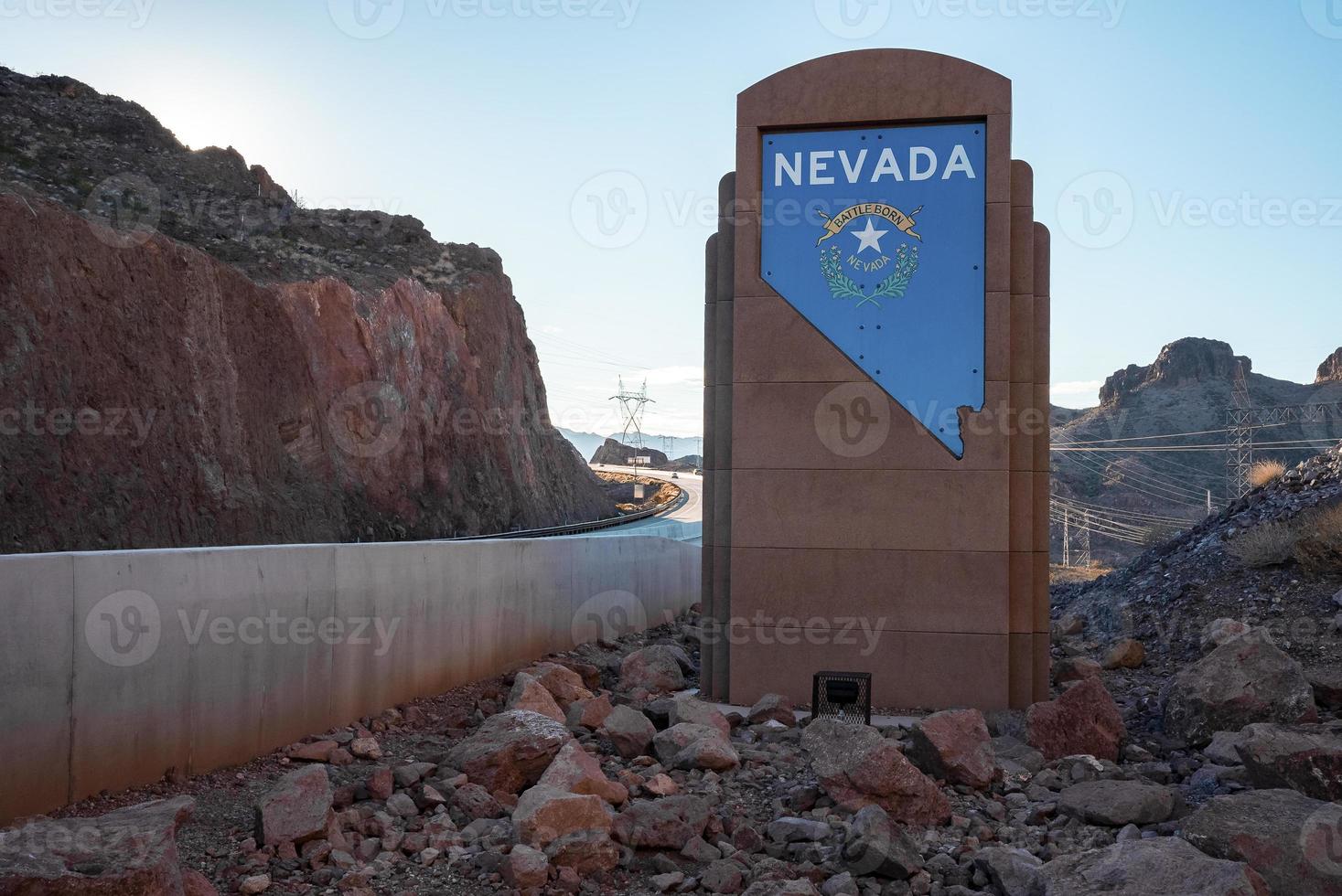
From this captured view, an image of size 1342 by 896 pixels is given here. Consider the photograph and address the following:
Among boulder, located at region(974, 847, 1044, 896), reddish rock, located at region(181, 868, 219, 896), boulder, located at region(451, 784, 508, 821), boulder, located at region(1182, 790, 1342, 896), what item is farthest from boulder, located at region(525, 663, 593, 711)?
boulder, located at region(1182, 790, 1342, 896)

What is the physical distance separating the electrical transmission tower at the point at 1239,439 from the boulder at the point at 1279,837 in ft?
140

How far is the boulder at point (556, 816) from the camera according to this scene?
5.38 m

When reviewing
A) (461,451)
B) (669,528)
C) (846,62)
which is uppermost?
(846,62)

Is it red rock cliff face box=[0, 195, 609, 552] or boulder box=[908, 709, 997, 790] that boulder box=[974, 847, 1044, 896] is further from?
red rock cliff face box=[0, 195, 609, 552]

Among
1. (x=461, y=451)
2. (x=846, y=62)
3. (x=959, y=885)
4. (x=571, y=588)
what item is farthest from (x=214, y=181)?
(x=959, y=885)

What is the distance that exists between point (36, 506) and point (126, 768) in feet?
41.9

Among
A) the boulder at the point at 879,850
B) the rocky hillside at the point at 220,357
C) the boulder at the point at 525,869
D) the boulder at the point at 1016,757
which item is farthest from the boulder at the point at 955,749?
the rocky hillside at the point at 220,357

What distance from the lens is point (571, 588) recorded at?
1245 centimetres

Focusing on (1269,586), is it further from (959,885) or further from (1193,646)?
(959,885)

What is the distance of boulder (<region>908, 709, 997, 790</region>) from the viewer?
679cm

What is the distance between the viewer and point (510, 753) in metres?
6.43

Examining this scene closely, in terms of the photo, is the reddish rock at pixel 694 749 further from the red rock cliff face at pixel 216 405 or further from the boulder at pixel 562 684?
the red rock cliff face at pixel 216 405

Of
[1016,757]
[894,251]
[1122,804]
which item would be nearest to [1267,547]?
[894,251]

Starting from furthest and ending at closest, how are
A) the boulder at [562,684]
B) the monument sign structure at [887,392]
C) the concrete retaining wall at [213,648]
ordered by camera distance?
Answer: the monument sign structure at [887,392] < the boulder at [562,684] < the concrete retaining wall at [213,648]
